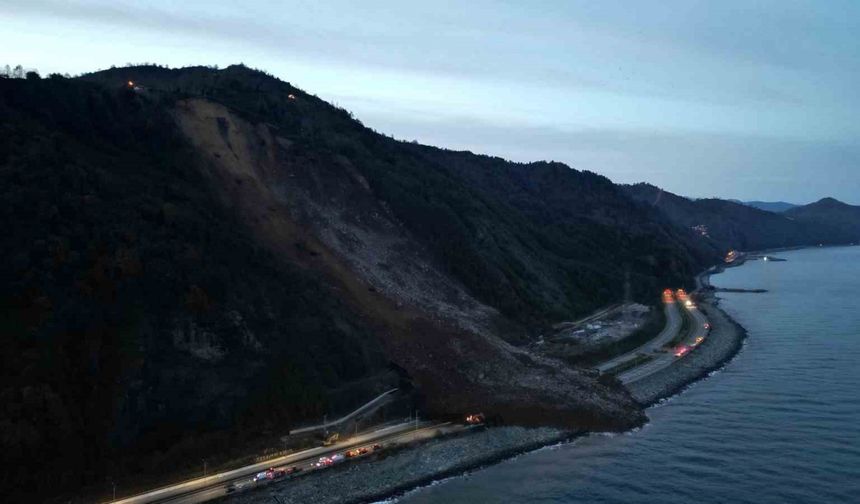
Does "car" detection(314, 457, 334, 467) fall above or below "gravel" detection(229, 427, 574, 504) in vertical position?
above

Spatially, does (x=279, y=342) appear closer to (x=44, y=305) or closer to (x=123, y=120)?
(x=44, y=305)

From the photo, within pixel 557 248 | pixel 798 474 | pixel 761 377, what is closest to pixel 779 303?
pixel 557 248

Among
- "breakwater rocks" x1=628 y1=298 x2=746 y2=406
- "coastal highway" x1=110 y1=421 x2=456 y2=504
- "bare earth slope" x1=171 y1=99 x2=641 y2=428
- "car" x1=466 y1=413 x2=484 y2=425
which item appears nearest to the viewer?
"coastal highway" x1=110 y1=421 x2=456 y2=504

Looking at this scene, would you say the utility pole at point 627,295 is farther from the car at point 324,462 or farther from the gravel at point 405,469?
the car at point 324,462

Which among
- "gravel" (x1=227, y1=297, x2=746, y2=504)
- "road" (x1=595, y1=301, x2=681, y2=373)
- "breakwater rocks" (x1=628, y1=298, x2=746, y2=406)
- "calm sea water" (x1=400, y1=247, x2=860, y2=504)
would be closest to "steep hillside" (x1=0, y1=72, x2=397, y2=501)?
"gravel" (x1=227, y1=297, x2=746, y2=504)

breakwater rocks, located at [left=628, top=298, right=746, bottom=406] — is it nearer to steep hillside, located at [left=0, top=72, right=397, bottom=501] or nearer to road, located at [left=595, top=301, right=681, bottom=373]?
road, located at [left=595, top=301, right=681, bottom=373]

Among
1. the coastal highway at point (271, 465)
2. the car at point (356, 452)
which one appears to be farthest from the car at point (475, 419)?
the car at point (356, 452)
